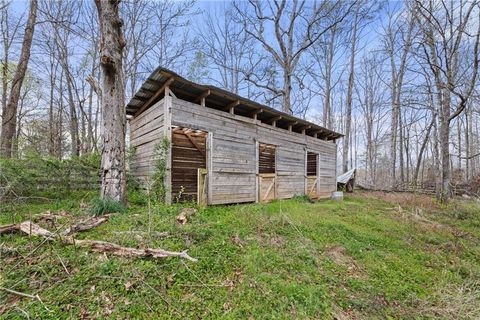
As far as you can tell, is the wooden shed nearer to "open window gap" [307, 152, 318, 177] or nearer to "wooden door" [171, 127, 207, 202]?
"wooden door" [171, 127, 207, 202]

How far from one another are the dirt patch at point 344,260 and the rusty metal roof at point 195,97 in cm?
541

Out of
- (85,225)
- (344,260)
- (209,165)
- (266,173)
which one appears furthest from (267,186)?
(85,225)

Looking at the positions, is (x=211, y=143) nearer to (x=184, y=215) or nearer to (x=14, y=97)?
(x=184, y=215)

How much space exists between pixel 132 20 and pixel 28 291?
1578cm

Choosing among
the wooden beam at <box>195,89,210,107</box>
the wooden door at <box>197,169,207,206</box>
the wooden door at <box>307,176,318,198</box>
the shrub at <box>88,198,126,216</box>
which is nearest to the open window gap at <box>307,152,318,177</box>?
the wooden door at <box>307,176,318,198</box>

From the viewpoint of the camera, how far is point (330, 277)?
329 centimetres

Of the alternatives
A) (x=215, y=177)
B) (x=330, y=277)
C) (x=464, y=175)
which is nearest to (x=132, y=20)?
(x=215, y=177)

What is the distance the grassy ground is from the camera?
7.57ft

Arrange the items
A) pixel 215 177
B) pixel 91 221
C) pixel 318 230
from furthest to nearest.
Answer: pixel 215 177, pixel 318 230, pixel 91 221

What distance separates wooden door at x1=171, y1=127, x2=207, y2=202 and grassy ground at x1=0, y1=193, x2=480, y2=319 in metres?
1.29

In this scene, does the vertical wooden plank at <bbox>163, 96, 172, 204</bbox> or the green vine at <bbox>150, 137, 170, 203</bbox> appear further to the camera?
the vertical wooden plank at <bbox>163, 96, 172, 204</bbox>

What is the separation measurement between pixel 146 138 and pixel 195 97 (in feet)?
7.16

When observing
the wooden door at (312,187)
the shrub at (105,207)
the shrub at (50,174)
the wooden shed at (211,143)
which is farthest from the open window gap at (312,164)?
the shrub at (50,174)

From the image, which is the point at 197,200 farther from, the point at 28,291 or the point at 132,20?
the point at 132,20
